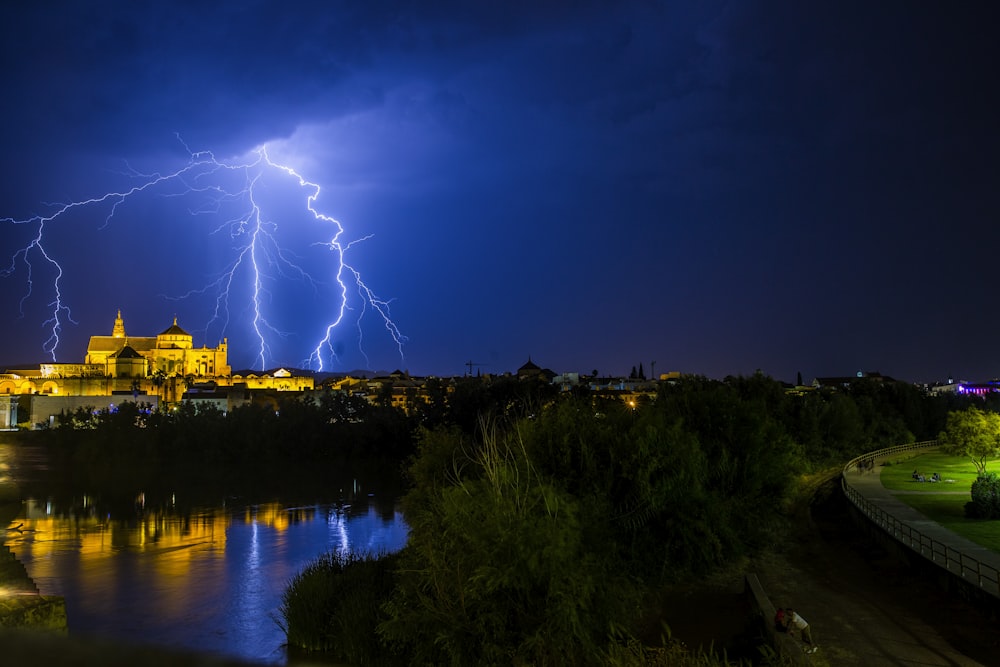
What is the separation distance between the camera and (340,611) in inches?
736

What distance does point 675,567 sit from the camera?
2369 centimetres

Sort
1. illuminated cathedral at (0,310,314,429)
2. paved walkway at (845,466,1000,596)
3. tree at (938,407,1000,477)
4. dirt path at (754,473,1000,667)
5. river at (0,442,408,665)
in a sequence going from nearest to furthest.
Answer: dirt path at (754,473,1000,667), paved walkway at (845,466,1000,596), river at (0,442,408,665), tree at (938,407,1000,477), illuminated cathedral at (0,310,314,429)

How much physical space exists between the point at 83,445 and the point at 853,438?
6807 centimetres

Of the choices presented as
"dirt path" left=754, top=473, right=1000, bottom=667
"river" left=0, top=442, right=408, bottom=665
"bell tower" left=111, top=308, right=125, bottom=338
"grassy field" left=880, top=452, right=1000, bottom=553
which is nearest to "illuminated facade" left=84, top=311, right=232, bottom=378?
"bell tower" left=111, top=308, right=125, bottom=338

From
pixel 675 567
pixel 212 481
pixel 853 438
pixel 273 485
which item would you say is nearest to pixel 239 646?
pixel 675 567

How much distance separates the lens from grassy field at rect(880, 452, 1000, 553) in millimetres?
26266

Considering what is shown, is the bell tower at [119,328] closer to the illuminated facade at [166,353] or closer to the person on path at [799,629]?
the illuminated facade at [166,353]

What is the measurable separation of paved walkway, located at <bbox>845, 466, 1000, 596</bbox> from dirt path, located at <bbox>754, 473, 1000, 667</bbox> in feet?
2.49

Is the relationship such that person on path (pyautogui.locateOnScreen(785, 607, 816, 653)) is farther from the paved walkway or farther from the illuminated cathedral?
the illuminated cathedral

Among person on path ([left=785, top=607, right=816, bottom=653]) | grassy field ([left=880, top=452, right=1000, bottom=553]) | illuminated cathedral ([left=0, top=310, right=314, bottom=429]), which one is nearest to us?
person on path ([left=785, top=607, right=816, bottom=653])

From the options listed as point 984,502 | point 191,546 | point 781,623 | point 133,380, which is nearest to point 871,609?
point 781,623

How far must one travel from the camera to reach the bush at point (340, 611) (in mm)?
17609

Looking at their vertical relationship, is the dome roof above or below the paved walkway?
above

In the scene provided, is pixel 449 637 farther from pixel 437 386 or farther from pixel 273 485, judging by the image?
pixel 437 386
